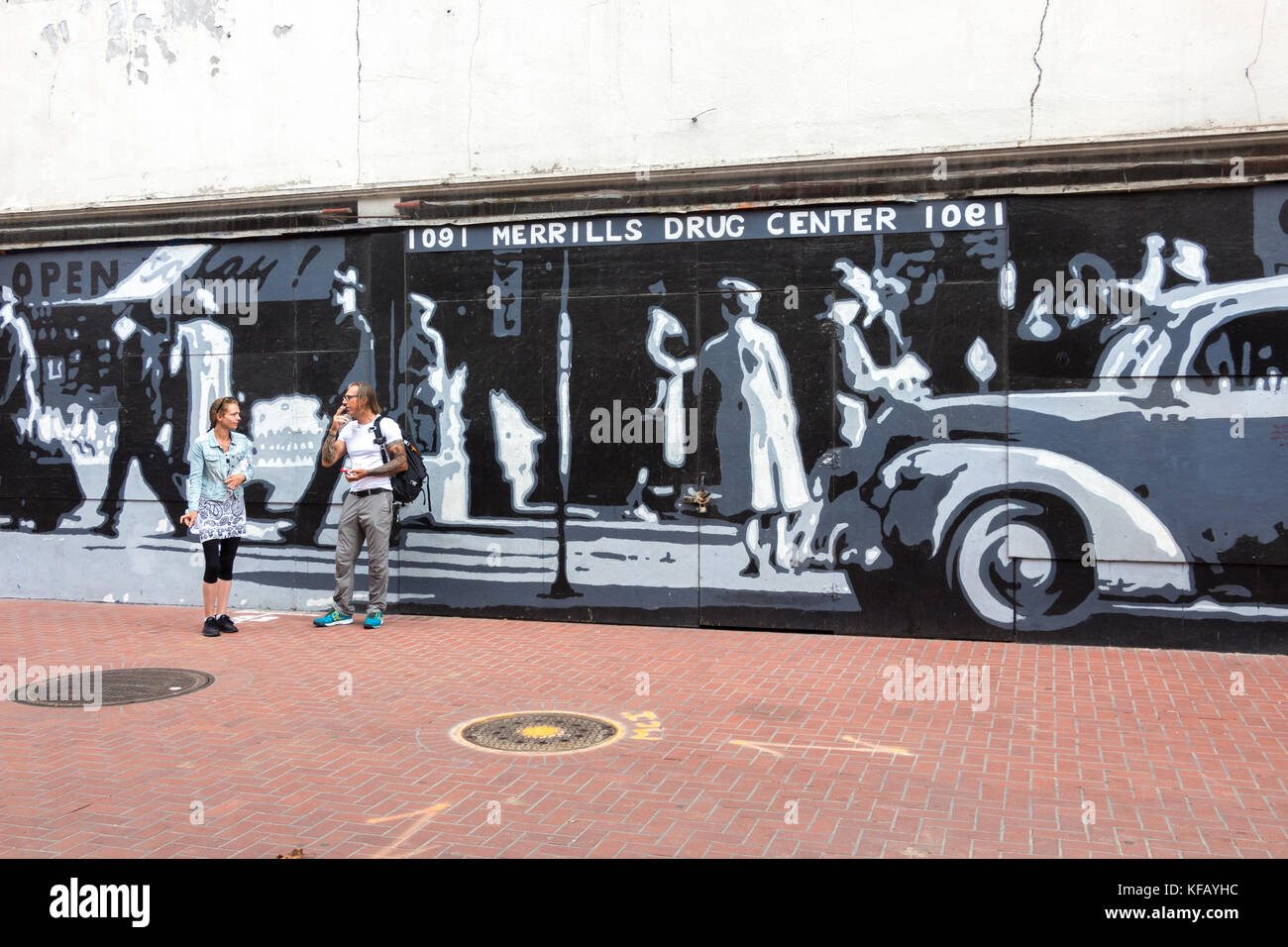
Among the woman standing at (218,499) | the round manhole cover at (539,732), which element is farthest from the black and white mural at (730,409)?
the round manhole cover at (539,732)

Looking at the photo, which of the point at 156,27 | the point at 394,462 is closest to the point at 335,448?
the point at 394,462

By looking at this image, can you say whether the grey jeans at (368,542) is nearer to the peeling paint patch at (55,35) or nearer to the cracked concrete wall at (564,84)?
the cracked concrete wall at (564,84)

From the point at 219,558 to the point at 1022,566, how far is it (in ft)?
20.7

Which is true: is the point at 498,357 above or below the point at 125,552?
above

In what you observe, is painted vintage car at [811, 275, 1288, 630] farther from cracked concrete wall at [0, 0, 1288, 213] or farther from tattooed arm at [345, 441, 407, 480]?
tattooed arm at [345, 441, 407, 480]

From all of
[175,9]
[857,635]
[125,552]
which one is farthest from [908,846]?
[175,9]

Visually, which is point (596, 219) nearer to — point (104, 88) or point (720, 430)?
point (720, 430)

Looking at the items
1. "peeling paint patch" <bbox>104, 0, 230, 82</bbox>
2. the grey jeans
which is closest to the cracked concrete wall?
"peeling paint patch" <bbox>104, 0, 230, 82</bbox>

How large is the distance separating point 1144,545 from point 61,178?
417 inches

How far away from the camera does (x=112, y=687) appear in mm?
7020

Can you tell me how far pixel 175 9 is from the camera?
34.9 feet

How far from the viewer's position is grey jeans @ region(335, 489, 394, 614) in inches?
370

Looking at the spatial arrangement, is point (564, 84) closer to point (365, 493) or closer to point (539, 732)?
point (365, 493)

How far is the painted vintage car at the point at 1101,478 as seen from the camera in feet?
26.5
